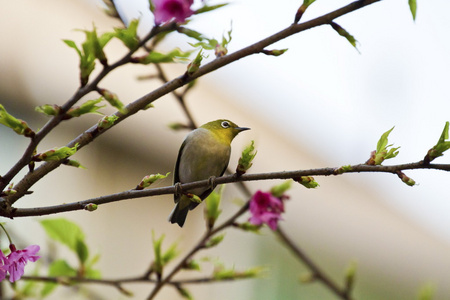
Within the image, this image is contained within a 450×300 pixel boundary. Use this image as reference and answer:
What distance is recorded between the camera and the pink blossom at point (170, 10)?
131 centimetres

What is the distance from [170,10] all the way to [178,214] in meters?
1.69

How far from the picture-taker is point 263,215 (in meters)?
2.17

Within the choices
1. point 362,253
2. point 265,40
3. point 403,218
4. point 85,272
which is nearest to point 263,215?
point 85,272

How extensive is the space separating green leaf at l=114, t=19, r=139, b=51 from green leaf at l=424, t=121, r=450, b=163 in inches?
28.0

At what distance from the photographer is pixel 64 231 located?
7.80ft

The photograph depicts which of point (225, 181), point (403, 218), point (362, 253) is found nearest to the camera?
point (225, 181)

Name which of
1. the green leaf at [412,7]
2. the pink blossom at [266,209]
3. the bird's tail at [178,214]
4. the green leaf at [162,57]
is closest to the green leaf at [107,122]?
the green leaf at [162,57]

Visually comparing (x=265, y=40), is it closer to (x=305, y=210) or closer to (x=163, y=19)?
(x=163, y=19)

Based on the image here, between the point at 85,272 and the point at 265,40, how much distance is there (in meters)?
1.38

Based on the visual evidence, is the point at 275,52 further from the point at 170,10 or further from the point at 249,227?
the point at 249,227

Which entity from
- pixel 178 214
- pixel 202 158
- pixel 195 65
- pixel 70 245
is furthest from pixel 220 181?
pixel 202 158

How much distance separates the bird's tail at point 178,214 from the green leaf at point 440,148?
1.53 meters

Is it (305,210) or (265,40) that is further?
(305,210)

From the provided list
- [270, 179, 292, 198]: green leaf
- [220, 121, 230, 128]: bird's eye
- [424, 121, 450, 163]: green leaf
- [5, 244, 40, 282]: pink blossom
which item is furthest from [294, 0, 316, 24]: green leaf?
[220, 121, 230, 128]: bird's eye
